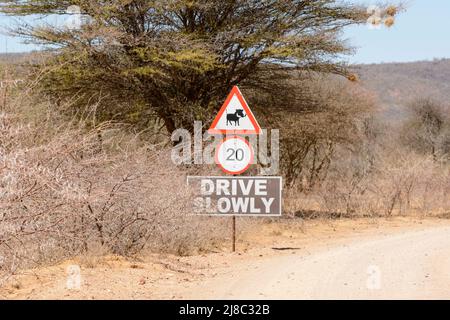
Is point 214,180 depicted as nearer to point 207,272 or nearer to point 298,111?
point 207,272

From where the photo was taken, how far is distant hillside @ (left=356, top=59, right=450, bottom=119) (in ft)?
299

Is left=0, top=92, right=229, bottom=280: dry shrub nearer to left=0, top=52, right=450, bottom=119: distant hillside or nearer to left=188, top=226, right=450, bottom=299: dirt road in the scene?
left=188, top=226, right=450, bottom=299: dirt road

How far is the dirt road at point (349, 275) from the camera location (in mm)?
7777

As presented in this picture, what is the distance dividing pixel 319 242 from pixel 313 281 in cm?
531

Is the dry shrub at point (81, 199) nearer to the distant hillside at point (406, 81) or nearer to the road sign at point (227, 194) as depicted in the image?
the road sign at point (227, 194)

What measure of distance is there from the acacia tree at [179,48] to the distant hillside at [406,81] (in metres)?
68.1

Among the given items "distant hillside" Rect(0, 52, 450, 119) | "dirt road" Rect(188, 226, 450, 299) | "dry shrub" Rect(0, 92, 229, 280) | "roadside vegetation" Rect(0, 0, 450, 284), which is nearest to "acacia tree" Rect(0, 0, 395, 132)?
"roadside vegetation" Rect(0, 0, 450, 284)

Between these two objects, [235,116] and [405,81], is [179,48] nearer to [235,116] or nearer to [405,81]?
[235,116]

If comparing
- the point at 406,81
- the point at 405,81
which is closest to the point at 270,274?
the point at 405,81

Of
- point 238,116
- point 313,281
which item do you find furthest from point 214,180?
point 313,281

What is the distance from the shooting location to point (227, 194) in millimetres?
12938

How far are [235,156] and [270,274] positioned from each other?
335 centimetres

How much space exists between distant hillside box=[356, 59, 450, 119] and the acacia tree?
6814 cm
